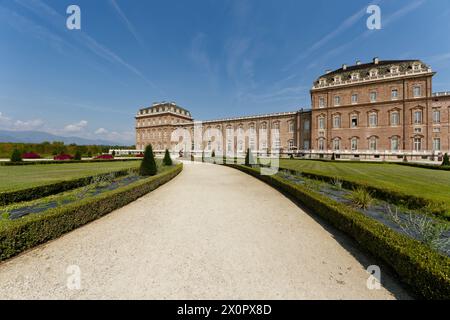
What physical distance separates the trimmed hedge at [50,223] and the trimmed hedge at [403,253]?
5.81m

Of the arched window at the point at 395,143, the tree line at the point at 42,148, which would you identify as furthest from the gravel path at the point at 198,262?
the arched window at the point at 395,143

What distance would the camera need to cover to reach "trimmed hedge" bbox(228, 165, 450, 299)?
204 centimetres

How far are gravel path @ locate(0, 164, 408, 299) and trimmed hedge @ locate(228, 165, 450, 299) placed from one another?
0.22m

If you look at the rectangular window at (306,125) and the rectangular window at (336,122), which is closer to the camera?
the rectangular window at (336,122)

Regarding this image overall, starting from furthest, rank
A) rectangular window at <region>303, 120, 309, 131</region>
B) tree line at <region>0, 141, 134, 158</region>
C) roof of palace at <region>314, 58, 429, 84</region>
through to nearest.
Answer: rectangular window at <region>303, 120, 309, 131</region>
tree line at <region>0, 141, 134, 158</region>
roof of palace at <region>314, 58, 429, 84</region>

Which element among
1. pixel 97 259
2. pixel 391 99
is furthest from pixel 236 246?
pixel 391 99

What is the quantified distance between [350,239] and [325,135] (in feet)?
117

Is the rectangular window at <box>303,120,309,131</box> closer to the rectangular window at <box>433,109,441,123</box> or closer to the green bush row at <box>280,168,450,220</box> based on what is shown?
the rectangular window at <box>433,109,441,123</box>

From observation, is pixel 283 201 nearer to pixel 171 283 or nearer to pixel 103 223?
pixel 171 283

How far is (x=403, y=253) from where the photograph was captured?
243cm

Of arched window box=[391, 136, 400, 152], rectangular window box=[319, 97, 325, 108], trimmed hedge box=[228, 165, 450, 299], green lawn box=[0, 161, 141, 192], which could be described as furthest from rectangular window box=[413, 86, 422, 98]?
green lawn box=[0, 161, 141, 192]

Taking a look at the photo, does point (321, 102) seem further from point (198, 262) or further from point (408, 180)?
point (198, 262)

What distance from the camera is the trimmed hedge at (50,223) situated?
3.02 meters

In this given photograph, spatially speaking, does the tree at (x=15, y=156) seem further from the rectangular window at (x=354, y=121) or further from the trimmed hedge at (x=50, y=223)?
the rectangular window at (x=354, y=121)
